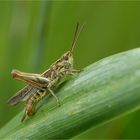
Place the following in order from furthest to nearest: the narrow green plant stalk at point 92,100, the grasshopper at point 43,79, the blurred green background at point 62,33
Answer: the blurred green background at point 62,33
the grasshopper at point 43,79
the narrow green plant stalk at point 92,100

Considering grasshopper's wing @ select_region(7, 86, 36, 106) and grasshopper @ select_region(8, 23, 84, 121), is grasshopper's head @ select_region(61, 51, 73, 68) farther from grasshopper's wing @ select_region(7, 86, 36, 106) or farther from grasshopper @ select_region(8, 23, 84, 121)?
grasshopper's wing @ select_region(7, 86, 36, 106)

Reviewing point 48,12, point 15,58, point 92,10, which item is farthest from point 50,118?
point 92,10

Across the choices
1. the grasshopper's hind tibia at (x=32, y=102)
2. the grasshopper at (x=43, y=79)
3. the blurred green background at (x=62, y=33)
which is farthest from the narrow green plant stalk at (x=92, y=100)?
the blurred green background at (x=62, y=33)

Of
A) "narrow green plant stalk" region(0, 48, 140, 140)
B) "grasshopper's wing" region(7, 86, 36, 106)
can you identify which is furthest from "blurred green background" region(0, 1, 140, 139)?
"narrow green plant stalk" region(0, 48, 140, 140)

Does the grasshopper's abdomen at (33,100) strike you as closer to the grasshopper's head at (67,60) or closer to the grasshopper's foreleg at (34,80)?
the grasshopper's foreleg at (34,80)

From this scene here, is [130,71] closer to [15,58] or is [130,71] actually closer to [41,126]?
[41,126]

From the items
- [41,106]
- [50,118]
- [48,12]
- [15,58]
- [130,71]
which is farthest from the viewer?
[15,58]

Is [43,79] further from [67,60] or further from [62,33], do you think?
[62,33]
